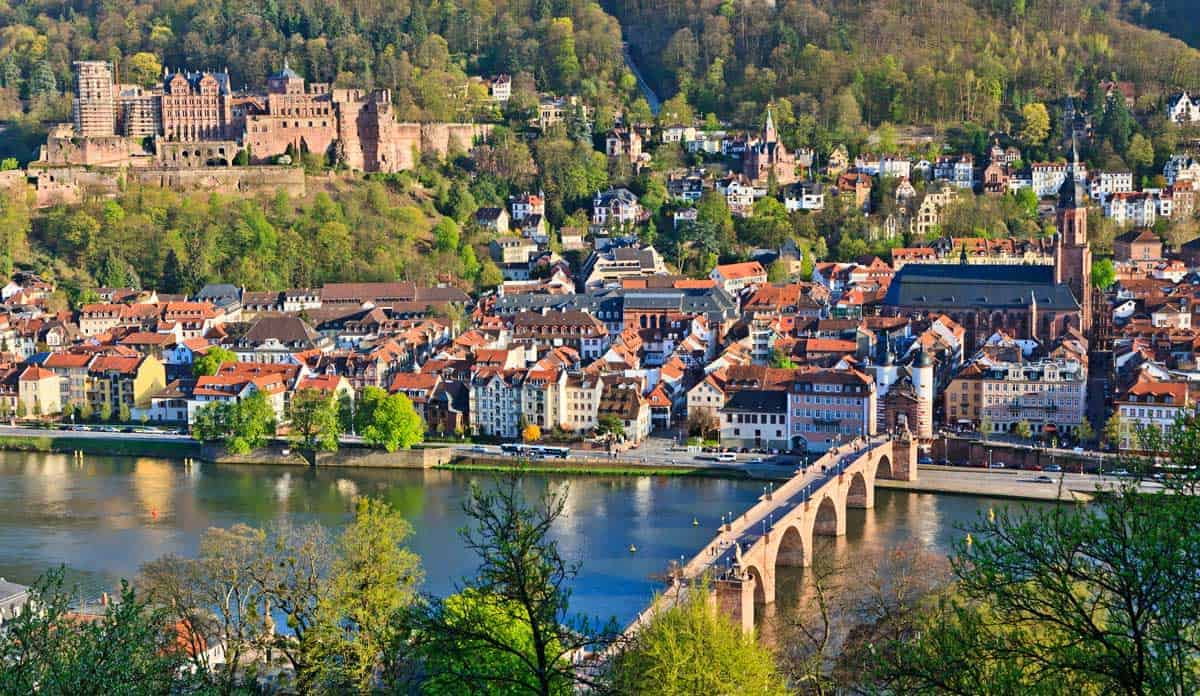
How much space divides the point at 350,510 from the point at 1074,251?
17.8 metres

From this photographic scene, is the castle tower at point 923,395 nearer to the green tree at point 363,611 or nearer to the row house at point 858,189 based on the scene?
the green tree at point 363,611

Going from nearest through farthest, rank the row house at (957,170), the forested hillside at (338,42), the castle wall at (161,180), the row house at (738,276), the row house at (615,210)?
the row house at (738,276) < the castle wall at (161,180) < the row house at (615,210) < the row house at (957,170) < the forested hillside at (338,42)

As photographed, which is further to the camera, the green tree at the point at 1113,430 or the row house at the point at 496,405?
the row house at the point at 496,405

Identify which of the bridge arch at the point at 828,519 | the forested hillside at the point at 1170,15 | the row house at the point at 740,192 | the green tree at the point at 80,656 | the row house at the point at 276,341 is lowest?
the bridge arch at the point at 828,519

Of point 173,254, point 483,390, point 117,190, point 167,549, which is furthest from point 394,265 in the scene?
point 167,549

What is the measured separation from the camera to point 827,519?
1994 cm

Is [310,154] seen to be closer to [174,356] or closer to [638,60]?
[174,356]

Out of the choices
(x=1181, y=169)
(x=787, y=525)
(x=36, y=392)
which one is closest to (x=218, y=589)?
(x=787, y=525)

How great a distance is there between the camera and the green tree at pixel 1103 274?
36.2 m

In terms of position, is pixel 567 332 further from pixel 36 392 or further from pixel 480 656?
pixel 480 656

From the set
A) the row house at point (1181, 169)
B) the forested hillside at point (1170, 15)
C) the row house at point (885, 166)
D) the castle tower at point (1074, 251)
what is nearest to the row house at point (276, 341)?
the castle tower at point (1074, 251)

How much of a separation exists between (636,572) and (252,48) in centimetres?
3827

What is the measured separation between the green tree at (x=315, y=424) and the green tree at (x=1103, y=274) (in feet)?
60.6

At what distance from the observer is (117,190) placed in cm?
3981
